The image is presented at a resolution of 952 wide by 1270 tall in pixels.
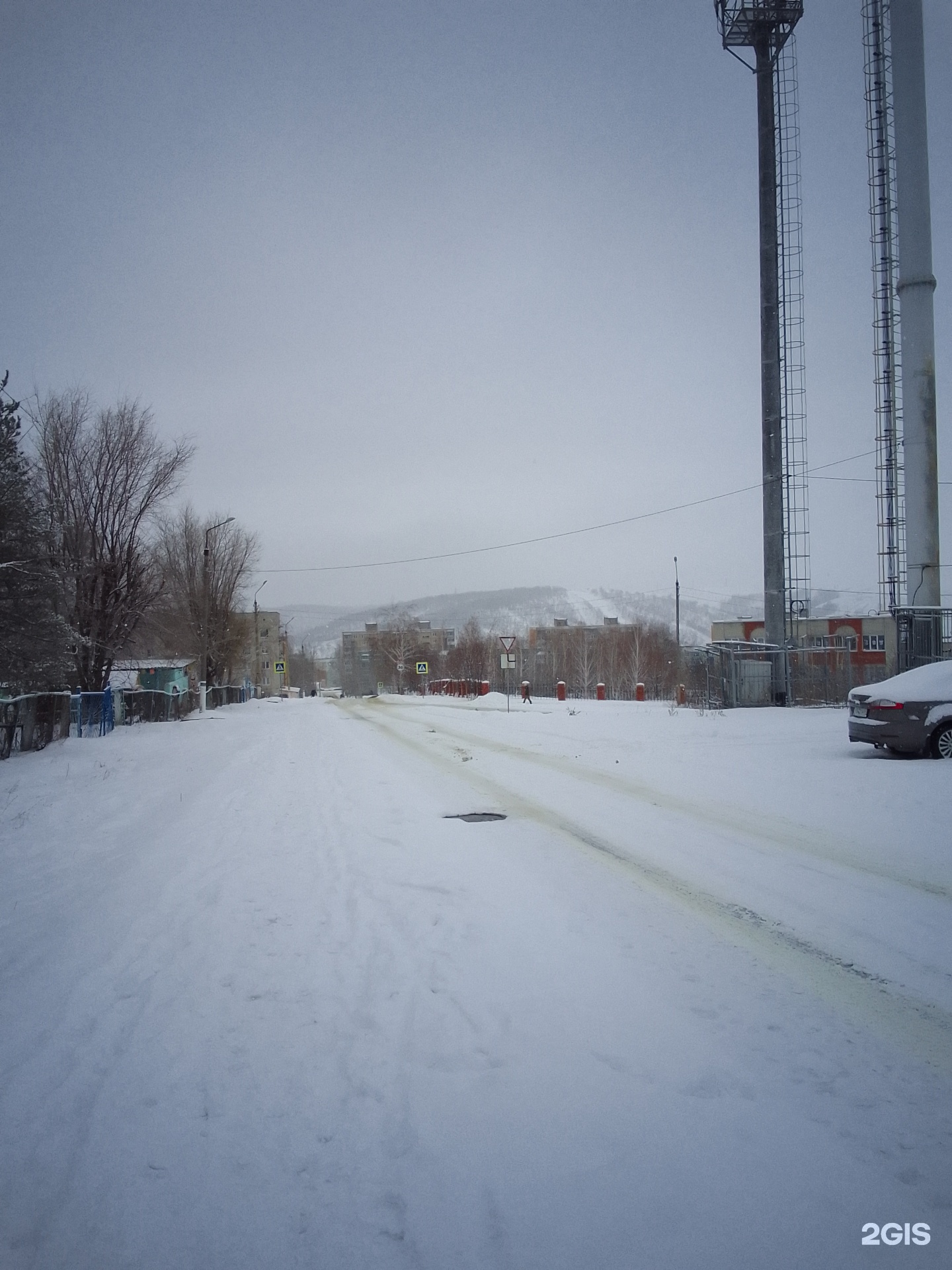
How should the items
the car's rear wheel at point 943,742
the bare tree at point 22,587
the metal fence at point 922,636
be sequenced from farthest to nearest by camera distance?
1. the metal fence at point 922,636
2. the bare tree at point 22,587
3. the car's rear wheel at point 943,742

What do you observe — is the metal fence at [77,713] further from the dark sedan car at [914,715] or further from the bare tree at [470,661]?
the bare tree at [470,661]

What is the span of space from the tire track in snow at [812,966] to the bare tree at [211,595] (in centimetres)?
3488

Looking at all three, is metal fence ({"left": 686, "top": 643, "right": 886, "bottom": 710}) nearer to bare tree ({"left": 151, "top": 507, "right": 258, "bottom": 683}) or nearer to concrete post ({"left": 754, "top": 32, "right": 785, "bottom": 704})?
concrete post ({"left": 754, "top": 32, "right": 785, "bottom": 704})

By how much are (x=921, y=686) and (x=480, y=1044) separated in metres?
10.8

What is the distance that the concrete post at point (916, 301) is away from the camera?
24.8 metres

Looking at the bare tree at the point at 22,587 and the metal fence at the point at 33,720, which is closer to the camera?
the metal fence at the point at 33,720

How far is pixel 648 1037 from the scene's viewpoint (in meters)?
3.40

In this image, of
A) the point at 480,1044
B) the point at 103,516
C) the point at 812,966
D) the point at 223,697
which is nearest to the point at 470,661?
the point at 223,697

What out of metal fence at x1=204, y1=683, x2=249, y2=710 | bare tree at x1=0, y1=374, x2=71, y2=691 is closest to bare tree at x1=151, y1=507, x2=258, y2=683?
metal fence at x1=204, y1=683, x2=249, y2=710

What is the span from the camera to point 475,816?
8.66 m

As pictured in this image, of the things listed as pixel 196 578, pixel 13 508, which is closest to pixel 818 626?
pixel 196 578

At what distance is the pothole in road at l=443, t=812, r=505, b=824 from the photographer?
332 inches

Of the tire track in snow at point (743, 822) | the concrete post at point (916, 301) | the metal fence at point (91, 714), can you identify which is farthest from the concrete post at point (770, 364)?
the metal fence at point (91, 714)

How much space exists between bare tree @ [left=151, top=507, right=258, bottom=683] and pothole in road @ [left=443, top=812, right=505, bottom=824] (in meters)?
31.9
